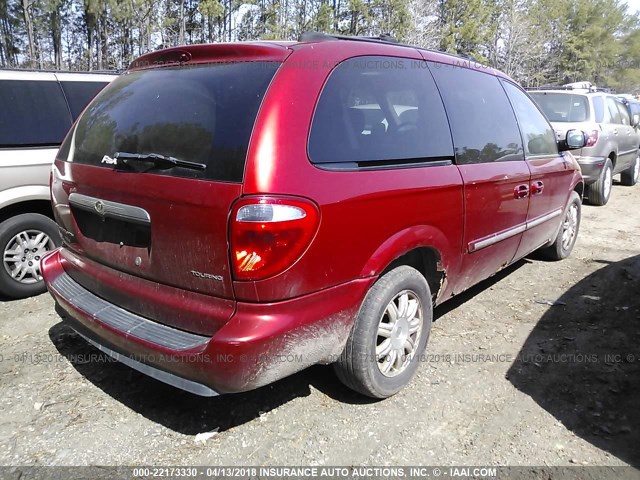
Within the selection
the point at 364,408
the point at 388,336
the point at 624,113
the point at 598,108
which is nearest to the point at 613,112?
the point at 598,108

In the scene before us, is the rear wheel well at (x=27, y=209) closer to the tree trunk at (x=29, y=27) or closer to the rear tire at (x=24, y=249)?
the rear tire at (x=24, y=249)

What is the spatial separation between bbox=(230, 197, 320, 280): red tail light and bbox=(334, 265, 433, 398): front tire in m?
0.69

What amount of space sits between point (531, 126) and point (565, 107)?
4694 mm

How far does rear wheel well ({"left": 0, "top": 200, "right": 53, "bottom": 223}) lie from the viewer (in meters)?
4.25

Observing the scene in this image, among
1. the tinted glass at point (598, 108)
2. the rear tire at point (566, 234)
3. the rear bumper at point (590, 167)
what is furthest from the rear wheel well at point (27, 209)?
the tinted glass at point (598, 108)

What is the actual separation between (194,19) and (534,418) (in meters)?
32.6

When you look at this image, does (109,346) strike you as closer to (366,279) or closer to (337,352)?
(337,352)

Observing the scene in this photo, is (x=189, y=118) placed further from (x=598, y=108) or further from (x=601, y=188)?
(x=598, y=108)

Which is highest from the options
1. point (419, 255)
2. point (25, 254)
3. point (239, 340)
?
point (419, 255)

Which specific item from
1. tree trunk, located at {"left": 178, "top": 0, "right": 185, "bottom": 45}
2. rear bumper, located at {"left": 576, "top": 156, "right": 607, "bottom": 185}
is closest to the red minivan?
rear bumper, located at {"left": 576, "top": 156, "right": 607, "bottom": 185}

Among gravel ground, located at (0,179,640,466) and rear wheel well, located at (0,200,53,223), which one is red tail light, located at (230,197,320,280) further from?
rear wheel well, located at (0,200,53,223)

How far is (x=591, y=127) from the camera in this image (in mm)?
8148

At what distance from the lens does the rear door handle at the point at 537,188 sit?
13.5 ft

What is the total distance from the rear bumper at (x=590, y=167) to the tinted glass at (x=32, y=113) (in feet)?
24.0
